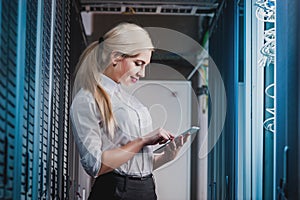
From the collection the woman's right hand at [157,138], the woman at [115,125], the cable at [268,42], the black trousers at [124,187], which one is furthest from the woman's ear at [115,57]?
the cable at [268,42]

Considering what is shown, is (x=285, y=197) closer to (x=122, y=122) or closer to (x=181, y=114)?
(x=122, y=122)

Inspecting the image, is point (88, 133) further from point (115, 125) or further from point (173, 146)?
point (173, 146)

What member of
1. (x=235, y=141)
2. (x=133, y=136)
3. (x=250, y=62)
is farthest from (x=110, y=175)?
(x=250, y=62)

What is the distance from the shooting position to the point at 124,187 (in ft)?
8.12

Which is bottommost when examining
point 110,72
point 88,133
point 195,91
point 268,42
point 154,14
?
point 88,133

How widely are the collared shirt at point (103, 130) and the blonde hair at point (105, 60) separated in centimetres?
Result: 3

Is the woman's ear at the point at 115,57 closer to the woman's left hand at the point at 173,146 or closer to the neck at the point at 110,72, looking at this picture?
the neck at the point at 110,72

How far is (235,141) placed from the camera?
2461mm

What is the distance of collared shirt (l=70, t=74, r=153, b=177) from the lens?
240 cm

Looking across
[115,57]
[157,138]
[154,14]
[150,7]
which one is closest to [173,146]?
[157,138]

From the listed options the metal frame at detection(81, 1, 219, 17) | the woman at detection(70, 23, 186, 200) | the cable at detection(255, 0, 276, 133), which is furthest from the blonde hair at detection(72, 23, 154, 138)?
the cable at detection(255, 0, 276, 133)

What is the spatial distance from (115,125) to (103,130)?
72 mm

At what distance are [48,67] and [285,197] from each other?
112cm

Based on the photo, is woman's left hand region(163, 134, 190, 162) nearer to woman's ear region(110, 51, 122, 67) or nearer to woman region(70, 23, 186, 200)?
woman region(70, 23, 186, 200)
